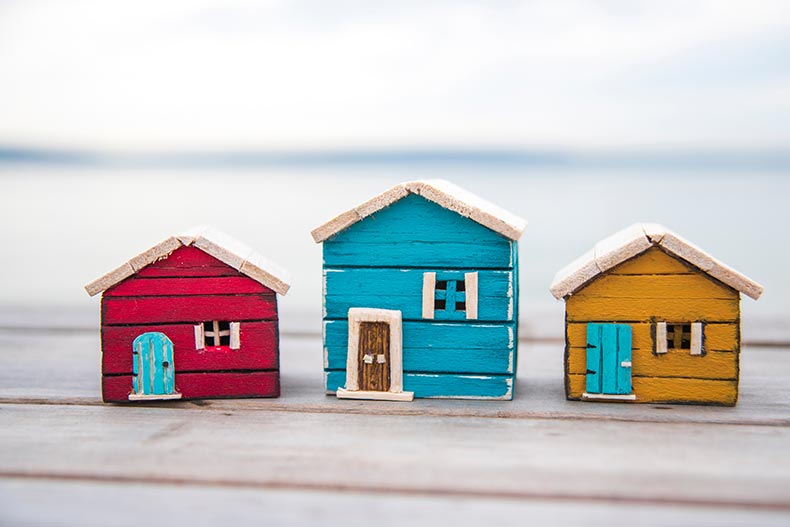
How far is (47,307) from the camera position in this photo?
3.92 m

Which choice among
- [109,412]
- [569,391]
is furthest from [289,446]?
[569,391]

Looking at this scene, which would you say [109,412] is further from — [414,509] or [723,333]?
[723,333]

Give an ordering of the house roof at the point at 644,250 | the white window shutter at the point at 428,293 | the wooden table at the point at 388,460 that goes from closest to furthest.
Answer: the wooden table at the point at 388,460
the house roof at the point at 644,250
the white window shutter at the point at 428,293

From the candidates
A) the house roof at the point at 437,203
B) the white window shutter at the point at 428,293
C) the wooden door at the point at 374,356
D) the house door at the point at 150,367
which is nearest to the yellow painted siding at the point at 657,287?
the house roof at the point at 437,203

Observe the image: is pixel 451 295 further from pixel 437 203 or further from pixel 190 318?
pixel 190 318

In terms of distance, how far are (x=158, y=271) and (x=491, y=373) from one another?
0.90 m

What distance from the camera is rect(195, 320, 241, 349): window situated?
238cm

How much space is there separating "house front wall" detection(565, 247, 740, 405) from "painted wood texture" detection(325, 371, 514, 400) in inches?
7.6

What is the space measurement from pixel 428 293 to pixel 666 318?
0.60 meters

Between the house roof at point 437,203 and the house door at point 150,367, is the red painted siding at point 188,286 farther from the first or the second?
the house roof at point 437,203

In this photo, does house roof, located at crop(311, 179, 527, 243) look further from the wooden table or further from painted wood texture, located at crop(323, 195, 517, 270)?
the wooden table

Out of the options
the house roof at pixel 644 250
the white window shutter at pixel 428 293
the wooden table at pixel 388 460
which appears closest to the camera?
the wooden table at pixel 388 460

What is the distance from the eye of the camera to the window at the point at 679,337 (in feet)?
7.51

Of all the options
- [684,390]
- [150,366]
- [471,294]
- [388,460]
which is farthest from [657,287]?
[150,366]
